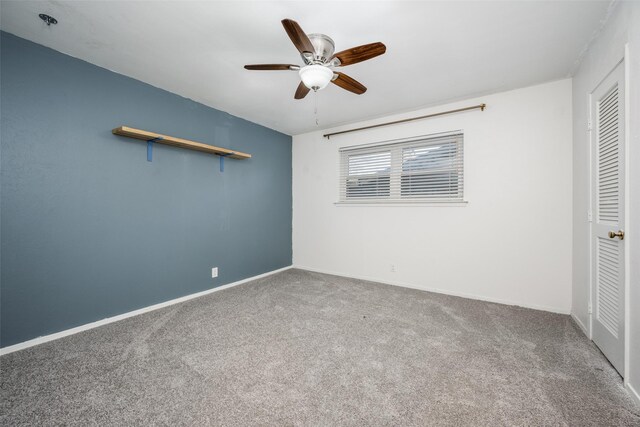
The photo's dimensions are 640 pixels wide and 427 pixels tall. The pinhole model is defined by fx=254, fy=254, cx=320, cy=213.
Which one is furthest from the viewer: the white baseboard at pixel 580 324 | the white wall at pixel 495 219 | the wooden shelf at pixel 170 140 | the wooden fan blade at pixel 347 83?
the white wall at pixel 495 219

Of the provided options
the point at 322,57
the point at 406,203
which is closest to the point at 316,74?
the point at 322,57

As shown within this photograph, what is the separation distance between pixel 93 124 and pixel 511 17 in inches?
141

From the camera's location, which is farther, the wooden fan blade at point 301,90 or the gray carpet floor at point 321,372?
the wooden fan blade at point 301,90

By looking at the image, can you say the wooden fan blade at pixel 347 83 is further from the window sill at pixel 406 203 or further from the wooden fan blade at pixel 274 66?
the window sill at pixel 406 203

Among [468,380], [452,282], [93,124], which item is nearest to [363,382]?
[468,380]

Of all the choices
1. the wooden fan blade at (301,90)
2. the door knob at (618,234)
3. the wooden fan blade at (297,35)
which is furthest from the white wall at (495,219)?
the wooden fan blade at (297,35)

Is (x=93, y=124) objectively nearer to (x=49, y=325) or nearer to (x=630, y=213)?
(x=49, y=325)

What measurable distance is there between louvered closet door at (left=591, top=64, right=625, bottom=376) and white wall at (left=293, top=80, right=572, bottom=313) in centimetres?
62

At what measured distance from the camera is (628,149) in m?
1.60

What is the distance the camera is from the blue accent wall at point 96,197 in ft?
6.56

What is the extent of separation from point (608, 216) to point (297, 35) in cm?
256

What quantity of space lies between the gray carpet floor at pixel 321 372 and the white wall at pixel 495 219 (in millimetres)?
471

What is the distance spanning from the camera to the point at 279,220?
4.50 m

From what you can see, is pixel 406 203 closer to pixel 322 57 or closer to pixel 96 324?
pixel 322 57
